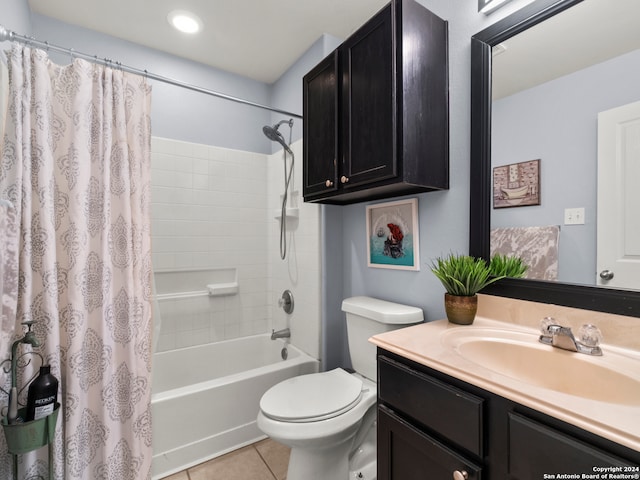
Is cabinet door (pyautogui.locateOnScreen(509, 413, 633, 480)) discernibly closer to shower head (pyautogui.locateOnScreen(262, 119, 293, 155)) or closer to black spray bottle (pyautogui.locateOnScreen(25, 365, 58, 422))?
black spray bottle (pyautogui.locateOnScreen(25, 365, 58, 422))

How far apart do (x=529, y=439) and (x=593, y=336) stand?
43 centimetres

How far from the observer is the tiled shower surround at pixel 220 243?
85.1 inches

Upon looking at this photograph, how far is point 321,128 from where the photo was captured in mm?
1562

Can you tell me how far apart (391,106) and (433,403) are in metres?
1.04

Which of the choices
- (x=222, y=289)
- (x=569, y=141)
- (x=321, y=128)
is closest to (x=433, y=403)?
(x=569, y=141)

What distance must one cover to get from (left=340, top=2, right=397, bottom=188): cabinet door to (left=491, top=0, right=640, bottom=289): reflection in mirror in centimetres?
41

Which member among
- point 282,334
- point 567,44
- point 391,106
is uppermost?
point 567,44

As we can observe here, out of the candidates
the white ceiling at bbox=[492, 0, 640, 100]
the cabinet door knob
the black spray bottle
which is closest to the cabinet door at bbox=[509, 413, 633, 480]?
the cabinet door knob

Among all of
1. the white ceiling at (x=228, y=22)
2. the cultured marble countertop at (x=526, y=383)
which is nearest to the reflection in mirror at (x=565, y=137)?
the cultured marble countertop at (x=526, y=383)

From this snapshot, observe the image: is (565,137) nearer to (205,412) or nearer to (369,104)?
(369,104)

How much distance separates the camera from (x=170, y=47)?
2.12 meters

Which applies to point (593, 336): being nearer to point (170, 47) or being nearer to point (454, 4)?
point (454, 4)

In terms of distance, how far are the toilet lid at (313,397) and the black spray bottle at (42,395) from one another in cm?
A: 78

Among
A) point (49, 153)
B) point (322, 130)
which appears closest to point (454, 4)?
point (322, 130)
